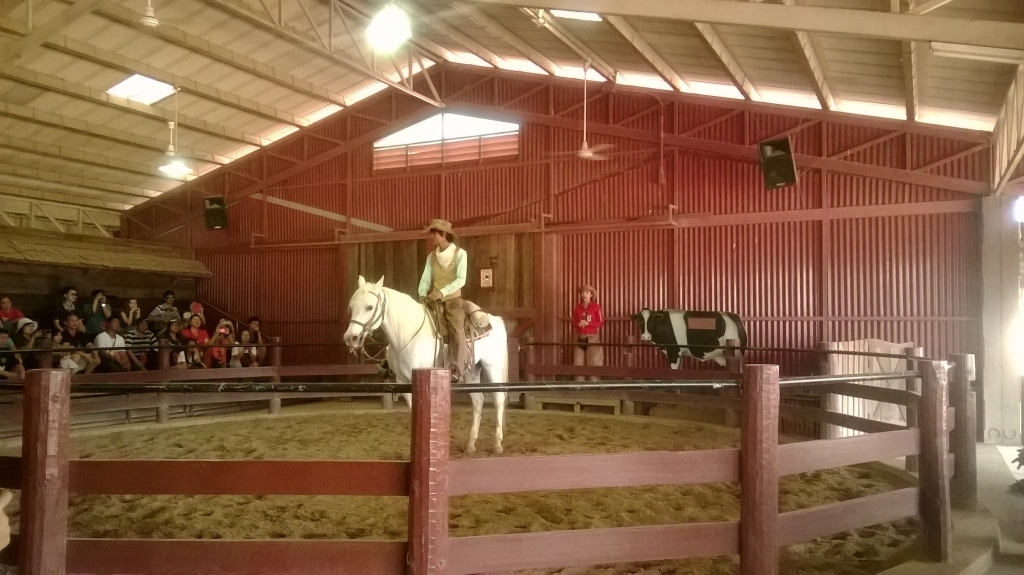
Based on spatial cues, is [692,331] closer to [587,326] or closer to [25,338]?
[587,326]

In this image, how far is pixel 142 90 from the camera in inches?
462

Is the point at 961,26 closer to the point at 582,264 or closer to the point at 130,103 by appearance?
the point at 582,264

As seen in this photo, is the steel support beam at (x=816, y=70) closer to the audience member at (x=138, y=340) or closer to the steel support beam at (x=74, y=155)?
the audience member at (x=138, y=340)

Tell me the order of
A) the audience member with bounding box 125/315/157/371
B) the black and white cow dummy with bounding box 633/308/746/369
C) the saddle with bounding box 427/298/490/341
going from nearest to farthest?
the saddle with bounding box 427/298/490/341 → the black and white cow dummy with bounding box 633/308/746/369 → the audience member with bounding box 125/315/157/371

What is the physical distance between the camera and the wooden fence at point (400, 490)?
8.01 feet

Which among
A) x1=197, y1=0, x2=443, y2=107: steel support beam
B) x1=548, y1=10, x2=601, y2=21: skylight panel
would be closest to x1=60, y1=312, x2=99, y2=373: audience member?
x1=197, y1=0, x2=443, y2=107: steel support beam

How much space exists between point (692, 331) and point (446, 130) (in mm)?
6880

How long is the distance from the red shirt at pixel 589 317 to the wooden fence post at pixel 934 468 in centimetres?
728

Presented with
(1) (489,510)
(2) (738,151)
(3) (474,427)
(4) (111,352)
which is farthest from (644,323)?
(4) (111,352)

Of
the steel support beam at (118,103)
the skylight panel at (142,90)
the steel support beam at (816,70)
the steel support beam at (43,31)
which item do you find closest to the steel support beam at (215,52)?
the steel support beam at (43,31)

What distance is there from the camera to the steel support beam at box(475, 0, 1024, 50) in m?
3.98

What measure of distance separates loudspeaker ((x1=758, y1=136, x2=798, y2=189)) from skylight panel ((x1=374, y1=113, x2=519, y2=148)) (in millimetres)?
4947

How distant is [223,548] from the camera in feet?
8.12

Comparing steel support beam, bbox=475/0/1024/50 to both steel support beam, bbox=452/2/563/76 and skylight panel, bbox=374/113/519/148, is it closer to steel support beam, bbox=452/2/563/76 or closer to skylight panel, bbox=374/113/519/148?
steel support beam, bbox=452/2/563/76
